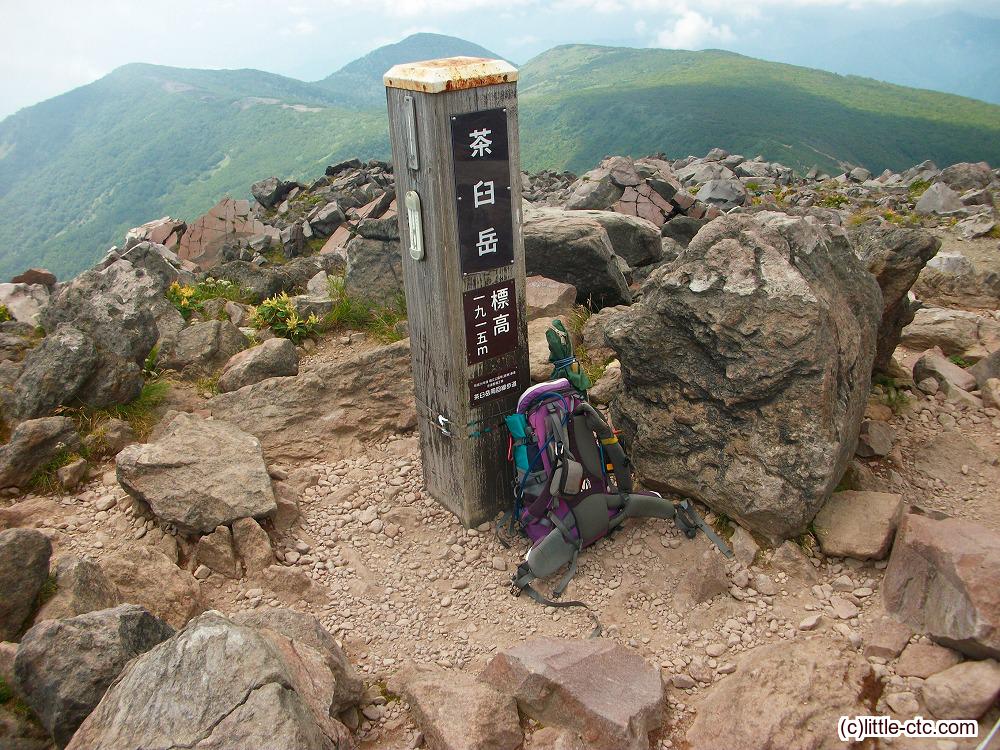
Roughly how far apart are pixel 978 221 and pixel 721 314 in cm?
1025

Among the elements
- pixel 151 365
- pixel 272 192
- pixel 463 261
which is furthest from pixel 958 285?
pixel 272 192

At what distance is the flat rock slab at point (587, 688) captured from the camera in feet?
13.3

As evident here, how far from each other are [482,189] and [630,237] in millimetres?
7466

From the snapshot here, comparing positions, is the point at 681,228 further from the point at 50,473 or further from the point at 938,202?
the point at 50,473

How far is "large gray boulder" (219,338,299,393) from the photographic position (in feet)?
26.1

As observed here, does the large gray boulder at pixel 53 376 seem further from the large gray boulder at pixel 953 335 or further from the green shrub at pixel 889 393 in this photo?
the large gray boulder at pixel 953 335

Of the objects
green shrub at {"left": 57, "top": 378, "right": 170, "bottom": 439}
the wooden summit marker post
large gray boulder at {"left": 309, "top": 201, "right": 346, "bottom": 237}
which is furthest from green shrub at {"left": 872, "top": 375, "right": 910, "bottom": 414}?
large gray boulder at {"left": 309, "top": 201, "right": 346, "bottom": 237}

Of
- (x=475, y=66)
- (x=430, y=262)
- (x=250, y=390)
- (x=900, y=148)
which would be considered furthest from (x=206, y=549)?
(x=900, y=148)

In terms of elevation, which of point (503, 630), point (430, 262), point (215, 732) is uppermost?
point (430, 262)

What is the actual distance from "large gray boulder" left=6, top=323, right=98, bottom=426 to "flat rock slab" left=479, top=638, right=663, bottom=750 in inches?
194

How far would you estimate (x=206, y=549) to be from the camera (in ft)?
18.6

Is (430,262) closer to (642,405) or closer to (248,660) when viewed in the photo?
(642,405)

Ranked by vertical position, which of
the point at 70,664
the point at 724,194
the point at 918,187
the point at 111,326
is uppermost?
the point at 111,326

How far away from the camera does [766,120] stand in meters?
110
